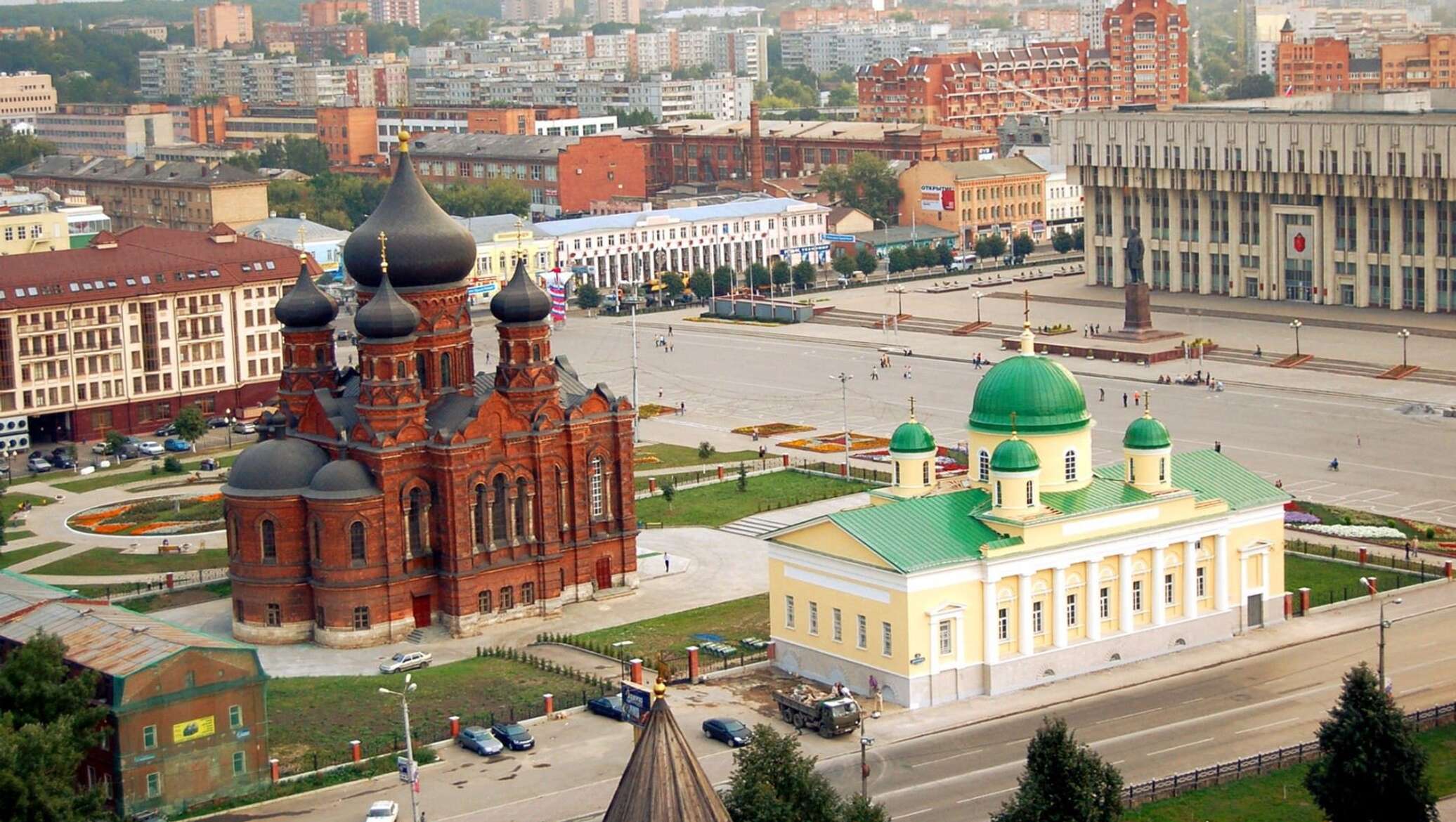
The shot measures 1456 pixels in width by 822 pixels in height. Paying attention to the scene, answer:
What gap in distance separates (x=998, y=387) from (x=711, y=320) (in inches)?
3068

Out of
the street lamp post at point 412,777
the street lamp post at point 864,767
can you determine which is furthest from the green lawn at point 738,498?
the street lamp post at point 412,777

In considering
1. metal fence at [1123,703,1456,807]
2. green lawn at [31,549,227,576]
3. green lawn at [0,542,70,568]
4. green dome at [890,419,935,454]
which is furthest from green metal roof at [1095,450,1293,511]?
green lawn at [0,542,70,568]

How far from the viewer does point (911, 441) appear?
6900 centimetres

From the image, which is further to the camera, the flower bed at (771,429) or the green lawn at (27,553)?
the flower bed at (771,429)

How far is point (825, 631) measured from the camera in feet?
217

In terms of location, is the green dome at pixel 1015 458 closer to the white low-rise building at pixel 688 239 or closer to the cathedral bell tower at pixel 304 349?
the cathedral bell tower at pixel 304 349

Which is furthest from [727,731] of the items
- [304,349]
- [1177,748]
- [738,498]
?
[738,498]

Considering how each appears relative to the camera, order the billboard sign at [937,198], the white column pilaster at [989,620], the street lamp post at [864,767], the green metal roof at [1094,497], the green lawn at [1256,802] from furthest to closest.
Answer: the billboard sign at [937,198], the green metal roof at [1094,497], the white column pilaster at [989,620], the green lawn at [1256,802], the street lamp post at [864,767]

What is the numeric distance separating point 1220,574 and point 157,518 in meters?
43.3

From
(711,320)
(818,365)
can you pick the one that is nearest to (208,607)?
(818,365)

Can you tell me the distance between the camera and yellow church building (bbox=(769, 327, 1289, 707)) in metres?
63.9

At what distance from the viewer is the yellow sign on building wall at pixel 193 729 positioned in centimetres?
5731

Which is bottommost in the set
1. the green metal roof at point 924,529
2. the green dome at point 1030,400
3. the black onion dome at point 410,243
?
the green metal roof at point 924,529

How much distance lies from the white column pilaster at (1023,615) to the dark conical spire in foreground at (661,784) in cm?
3277
